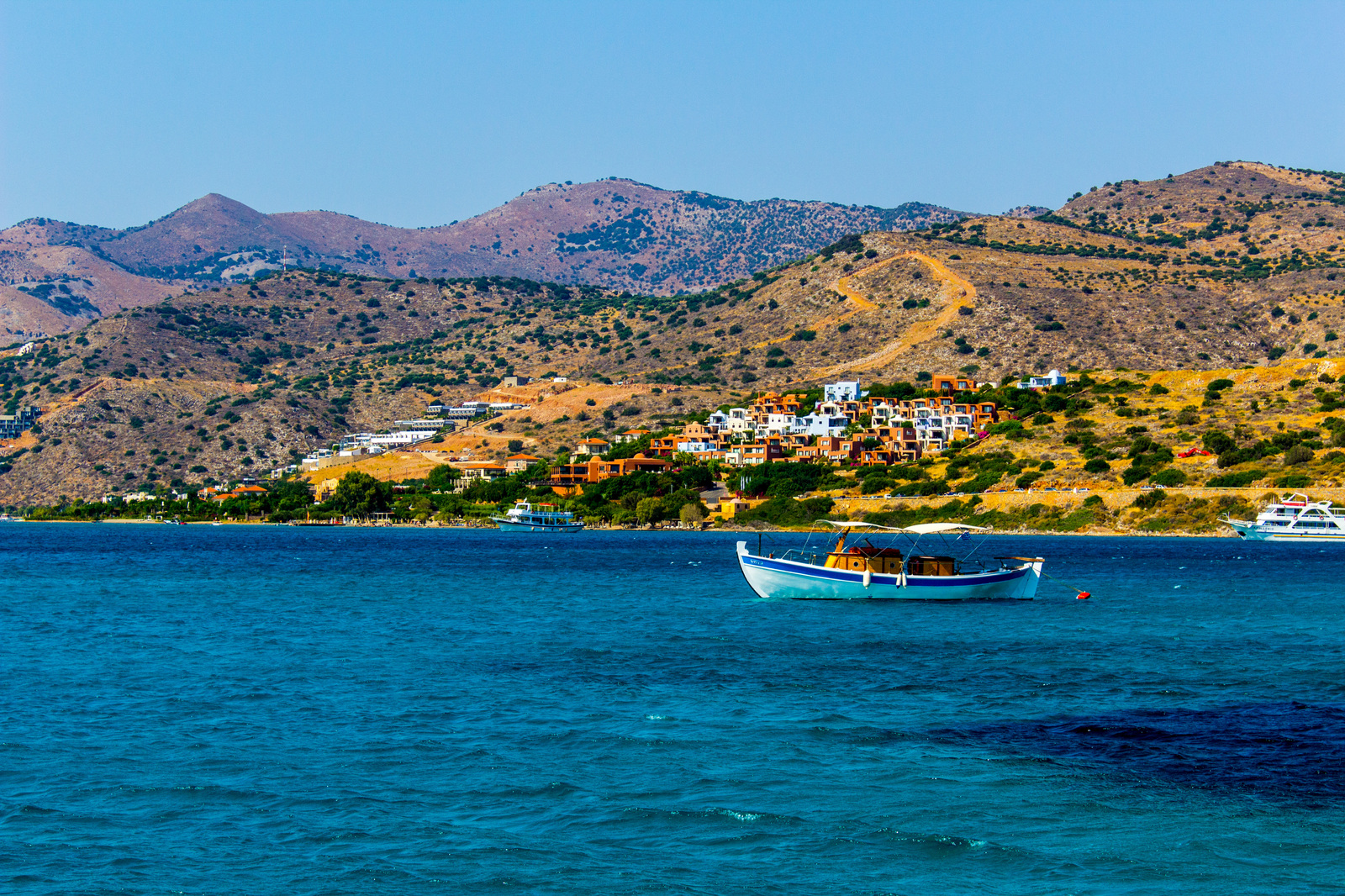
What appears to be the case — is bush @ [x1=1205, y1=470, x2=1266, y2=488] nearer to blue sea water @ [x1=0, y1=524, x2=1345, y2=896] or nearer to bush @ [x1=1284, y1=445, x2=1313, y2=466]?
bush @ [x1=1284, y1=445, x2=1313, y2=466]

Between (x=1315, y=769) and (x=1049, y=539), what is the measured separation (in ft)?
289

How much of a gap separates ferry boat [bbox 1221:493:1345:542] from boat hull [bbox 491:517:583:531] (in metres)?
66.9

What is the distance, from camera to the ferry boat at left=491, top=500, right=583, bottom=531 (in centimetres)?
13962

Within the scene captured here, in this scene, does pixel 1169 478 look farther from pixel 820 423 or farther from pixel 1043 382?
pixel 820 423

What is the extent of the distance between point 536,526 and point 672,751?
116 meters

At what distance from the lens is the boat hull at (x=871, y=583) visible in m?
54.1

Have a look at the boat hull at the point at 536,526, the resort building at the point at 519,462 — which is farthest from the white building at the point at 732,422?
the boat hull at the point at 536,526

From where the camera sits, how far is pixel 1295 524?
103m

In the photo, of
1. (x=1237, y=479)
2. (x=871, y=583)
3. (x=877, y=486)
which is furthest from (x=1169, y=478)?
(x=871, y=583)

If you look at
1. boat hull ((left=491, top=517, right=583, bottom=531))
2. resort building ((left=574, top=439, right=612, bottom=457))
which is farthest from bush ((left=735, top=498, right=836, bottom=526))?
resort building ((left=574, top=439, right=612, bottom=457))

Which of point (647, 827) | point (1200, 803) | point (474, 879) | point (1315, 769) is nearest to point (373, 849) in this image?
point (474, 879)

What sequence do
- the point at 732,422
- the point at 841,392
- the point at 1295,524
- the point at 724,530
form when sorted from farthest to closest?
the point at 841,392, the point at 732,422, the point at 724,530, the point at 1295,524

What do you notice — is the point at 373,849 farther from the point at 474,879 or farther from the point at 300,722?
the point at 300,722

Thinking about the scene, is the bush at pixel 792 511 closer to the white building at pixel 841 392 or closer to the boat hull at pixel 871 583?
the white building at pixel 841 392
